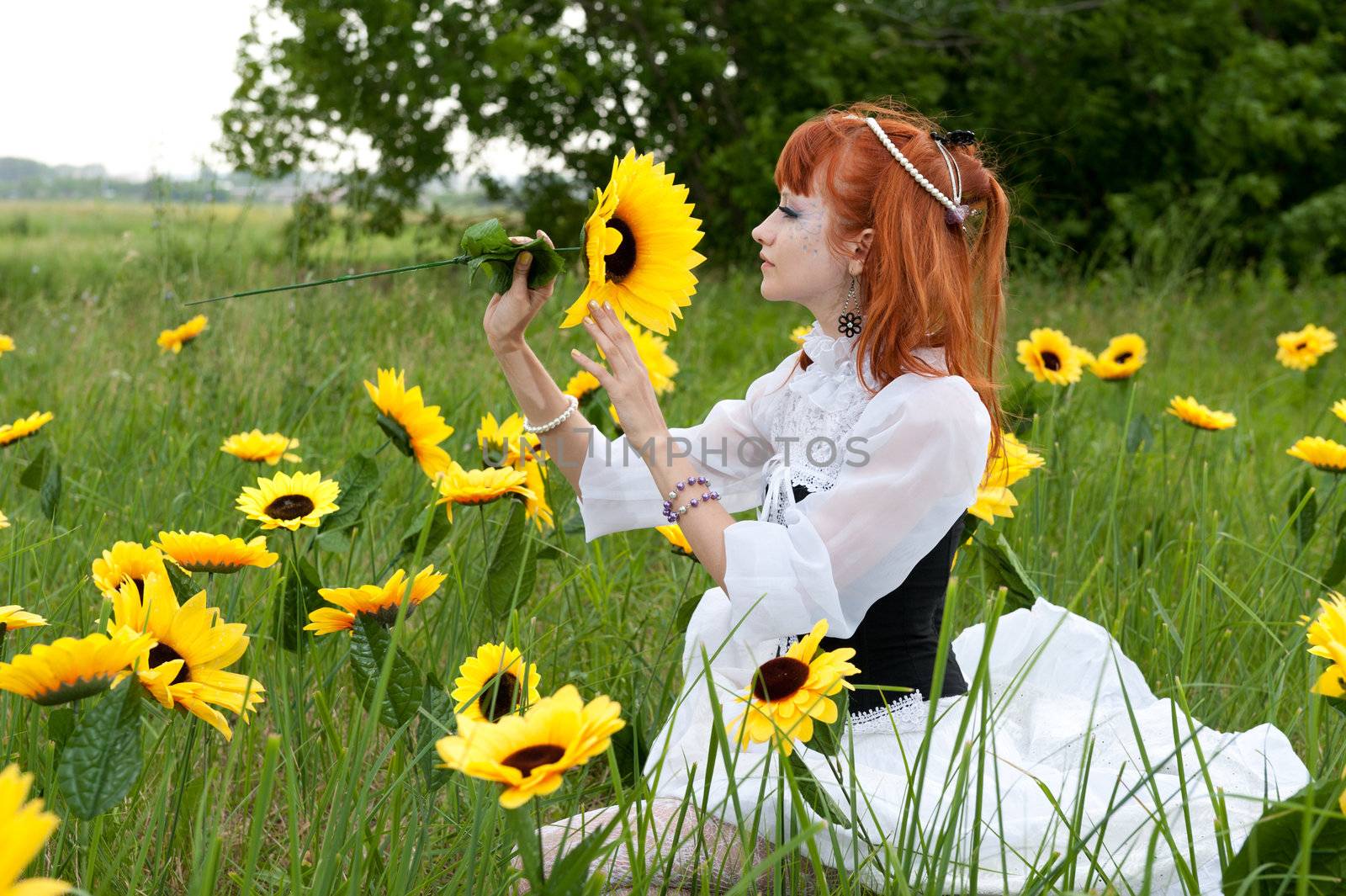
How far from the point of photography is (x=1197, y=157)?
731 cm

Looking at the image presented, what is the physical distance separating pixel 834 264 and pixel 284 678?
81 cm

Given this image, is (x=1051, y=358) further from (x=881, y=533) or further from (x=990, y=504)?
(x=881, y=533)

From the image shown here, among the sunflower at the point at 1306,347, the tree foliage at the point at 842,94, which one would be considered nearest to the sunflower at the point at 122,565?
the sunflower at the point at 1306,347

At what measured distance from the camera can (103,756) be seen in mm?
781

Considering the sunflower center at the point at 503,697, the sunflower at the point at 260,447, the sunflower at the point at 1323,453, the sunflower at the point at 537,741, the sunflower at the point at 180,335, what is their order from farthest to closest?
the sunflower at the point at 180,335 → the sunflower at the point at 1323,453 → the sunflower at the point at 260,447 → the sunflower center at the point at 503,697 → the sunflower at the point at 537,741

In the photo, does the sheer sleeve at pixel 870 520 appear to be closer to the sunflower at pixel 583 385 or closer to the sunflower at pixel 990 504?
the sunflower at pixel 990 504

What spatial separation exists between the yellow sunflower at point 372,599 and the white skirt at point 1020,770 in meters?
0.28

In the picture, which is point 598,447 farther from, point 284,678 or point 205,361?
point 205,361

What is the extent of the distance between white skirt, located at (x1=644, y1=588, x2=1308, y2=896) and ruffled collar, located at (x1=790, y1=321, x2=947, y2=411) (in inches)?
11.7

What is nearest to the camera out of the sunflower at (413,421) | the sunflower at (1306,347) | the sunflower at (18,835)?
the sunflower at (18,835)

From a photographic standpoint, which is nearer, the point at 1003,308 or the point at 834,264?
the point at 834,264

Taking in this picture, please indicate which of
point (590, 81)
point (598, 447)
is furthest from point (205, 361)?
point (590, 81)

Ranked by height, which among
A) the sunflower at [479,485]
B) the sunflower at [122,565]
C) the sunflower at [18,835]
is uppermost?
the sunflower at [18,835]

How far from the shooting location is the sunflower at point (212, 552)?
1.14 m
